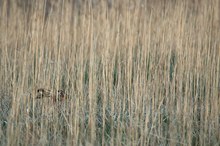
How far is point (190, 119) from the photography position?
223 centimetres

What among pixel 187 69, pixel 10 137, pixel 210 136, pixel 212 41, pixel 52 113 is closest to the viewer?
pixel 10 137

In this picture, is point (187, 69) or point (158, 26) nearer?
point (187, 69)

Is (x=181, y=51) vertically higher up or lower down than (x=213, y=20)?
lower down

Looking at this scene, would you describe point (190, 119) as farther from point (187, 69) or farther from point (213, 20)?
point (213, 20)

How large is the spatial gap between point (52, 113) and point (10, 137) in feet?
1.32

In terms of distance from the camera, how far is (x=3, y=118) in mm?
2471

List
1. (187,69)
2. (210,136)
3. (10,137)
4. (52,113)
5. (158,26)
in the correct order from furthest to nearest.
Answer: (158,26), (187,69), (52,113), (210,136), (10,137)

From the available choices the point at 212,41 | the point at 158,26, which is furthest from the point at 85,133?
the point at 158,26

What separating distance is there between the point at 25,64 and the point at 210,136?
1201 millimetres

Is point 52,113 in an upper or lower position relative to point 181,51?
lower

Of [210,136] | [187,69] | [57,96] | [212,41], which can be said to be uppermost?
[212,41]

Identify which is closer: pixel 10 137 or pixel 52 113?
pixel 10 137

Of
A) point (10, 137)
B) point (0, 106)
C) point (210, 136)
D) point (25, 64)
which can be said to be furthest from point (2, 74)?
point (210, 136)

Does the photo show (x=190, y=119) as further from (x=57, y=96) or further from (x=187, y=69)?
(x=57, y=96)
